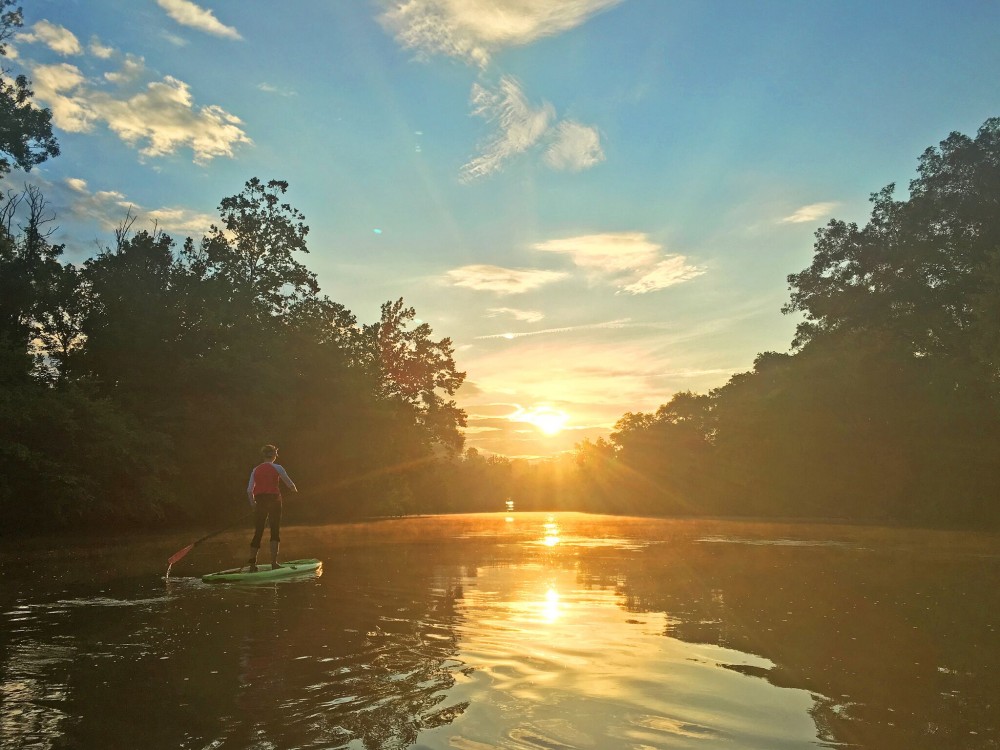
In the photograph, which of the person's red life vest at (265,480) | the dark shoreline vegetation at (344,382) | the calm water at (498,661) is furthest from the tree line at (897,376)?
the person's red life vest at (265,480)

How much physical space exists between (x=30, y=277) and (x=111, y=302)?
15.9 feet

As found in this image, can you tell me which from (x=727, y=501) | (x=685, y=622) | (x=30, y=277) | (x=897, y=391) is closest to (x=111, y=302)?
(x=30, y=277)

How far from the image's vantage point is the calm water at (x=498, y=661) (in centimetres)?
552

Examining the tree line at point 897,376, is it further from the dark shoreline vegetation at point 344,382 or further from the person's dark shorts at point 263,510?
the person's dark shorts at point 263,510

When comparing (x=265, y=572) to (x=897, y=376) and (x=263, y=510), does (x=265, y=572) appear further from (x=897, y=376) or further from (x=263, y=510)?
(x=897, y=376)

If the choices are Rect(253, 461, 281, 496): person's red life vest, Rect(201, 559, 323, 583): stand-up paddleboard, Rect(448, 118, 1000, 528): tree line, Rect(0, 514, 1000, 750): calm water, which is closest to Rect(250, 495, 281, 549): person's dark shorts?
Rect(253, 461, 281, 496): person's red life vest

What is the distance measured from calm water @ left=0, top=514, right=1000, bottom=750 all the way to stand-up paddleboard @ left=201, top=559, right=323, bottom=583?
29 centimetres

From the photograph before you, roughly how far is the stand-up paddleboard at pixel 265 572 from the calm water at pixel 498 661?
290 millimetres

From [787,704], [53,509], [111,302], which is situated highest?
[111,302]

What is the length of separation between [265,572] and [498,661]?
7.79 m

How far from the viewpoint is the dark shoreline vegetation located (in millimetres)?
29141

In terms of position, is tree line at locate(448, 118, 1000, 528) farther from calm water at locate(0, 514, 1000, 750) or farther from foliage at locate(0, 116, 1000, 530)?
calm water at locate(0, 514, 1000, 750)

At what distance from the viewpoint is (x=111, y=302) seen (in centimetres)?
3800

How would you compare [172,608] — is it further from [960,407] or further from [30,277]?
[960,407]
